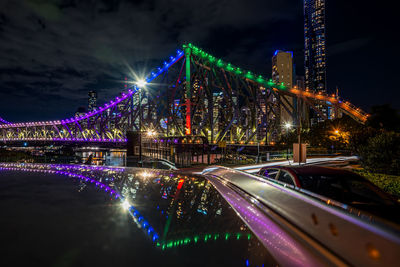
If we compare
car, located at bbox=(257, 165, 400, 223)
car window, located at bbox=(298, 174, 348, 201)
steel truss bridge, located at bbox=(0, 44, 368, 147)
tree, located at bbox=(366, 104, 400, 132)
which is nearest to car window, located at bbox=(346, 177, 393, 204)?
car, located at bbox=(257, 165, 400, 223)

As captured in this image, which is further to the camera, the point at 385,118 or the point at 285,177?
the point at 385,118

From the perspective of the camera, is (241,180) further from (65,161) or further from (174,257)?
(65,161)

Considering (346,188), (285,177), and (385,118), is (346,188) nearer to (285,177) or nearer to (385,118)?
(285,177)

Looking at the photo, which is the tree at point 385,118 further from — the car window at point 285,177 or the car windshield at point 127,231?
the car windshield at point 127,231

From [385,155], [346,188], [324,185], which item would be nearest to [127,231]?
[324,185]

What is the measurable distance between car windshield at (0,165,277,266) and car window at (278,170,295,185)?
1.46 metres

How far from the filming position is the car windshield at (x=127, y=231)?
2.56 meters

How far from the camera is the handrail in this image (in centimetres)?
220

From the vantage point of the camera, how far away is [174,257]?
2.57m

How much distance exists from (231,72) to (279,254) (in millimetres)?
55431

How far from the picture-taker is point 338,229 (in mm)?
2738

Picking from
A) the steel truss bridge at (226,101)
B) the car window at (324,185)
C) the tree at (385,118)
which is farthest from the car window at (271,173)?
the steel truss bridge at (226,101)

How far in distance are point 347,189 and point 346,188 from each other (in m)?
0.02

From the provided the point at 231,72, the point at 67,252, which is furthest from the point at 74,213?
the point at 231,72
